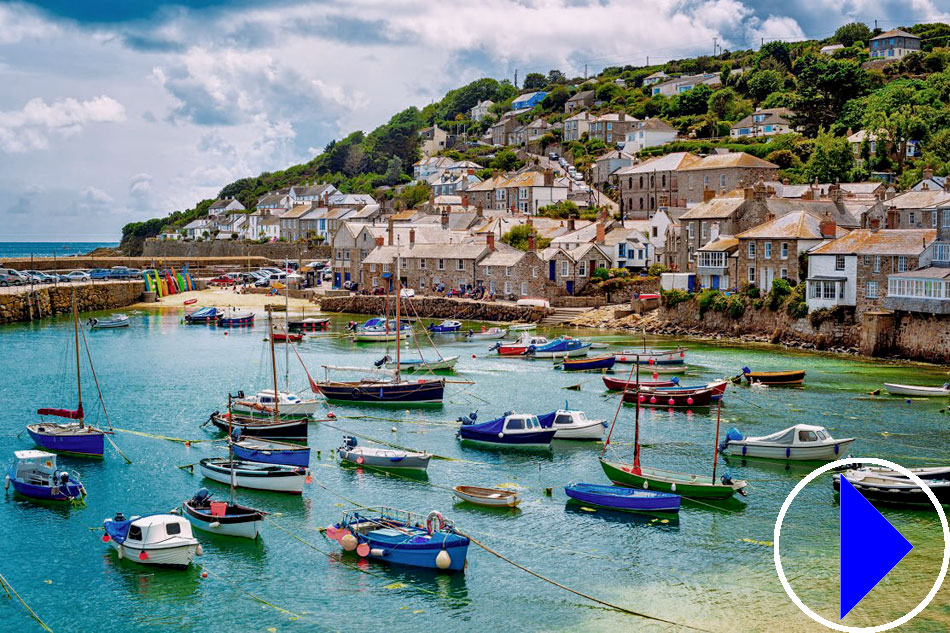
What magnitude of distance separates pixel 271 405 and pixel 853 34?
15771 centimetres

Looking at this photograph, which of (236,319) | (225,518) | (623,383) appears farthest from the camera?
(236,319)

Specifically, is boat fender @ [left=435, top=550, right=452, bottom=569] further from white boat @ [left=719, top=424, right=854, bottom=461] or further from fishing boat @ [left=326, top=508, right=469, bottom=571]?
white boat @ [left=719, top=424, right=854, bottom=461]

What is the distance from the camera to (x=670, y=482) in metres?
33.9

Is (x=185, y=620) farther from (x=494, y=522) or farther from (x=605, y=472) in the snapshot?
(x=605, y=472)

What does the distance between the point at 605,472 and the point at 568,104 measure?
159435 mm

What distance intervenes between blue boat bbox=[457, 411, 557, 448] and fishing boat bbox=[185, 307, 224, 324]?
54036 mm

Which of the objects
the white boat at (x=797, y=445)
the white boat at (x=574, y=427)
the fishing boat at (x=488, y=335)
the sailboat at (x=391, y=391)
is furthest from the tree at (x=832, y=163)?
the white boat at (x=797, y=445)

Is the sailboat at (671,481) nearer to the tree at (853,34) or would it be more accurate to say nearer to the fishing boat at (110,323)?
the fishing boat at (110,323)

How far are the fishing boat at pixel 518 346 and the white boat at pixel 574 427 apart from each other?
79.9ft

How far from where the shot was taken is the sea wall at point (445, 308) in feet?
280

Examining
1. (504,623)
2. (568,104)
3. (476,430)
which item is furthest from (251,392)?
(568,104)

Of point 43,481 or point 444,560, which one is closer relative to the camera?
point 444,560

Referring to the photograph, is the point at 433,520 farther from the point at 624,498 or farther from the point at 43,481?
the point at 43,481

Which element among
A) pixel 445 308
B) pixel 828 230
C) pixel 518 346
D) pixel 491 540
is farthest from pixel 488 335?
pixel 491 540
